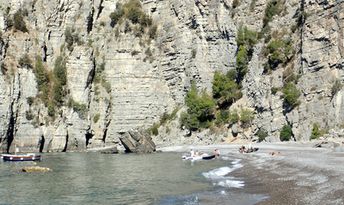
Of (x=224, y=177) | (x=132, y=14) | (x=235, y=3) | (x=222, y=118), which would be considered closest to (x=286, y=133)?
(x=222, y=118)

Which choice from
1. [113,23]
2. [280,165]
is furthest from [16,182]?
[113,23]

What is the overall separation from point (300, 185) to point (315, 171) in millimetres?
4127

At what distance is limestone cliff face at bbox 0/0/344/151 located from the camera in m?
62.5

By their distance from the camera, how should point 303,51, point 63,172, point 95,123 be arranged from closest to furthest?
point 63,172 < point 303,51 < point 95,123

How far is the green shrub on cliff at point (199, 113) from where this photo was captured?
6069cm

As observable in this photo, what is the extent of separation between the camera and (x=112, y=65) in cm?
7125

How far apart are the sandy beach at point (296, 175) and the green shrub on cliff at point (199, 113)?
60.6 ft

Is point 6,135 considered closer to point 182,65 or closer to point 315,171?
point 182,65

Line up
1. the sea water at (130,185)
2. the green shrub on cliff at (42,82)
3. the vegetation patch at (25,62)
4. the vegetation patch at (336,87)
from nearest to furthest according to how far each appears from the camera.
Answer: the sea water at (130,185), the vegetation patch at (336,87), the vegetation patch at (25,62), the green shrub on cliff at (42,82)

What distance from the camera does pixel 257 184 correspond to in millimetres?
23828

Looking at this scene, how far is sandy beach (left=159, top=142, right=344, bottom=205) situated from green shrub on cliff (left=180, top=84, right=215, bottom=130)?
1847 cm

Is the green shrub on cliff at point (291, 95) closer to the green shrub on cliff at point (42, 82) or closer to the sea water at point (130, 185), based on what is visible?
the sea water at point (130, 185)

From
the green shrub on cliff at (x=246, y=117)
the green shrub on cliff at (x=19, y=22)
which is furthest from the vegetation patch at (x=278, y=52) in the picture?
the green shrub on cliff at (x=19, y=22)

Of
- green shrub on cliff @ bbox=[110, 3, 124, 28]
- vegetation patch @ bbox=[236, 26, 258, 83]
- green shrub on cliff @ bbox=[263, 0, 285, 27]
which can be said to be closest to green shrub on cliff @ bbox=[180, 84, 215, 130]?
vegetation patch @ bbox=[236, 26, 258, 83]
